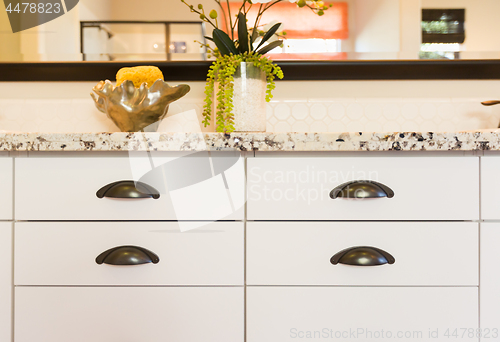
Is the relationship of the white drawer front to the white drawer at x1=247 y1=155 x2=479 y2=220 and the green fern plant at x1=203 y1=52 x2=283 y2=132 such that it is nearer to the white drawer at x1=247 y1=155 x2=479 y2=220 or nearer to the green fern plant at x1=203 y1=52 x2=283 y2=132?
the white drawer at x1=247 y1=155 x2=479 y2=220

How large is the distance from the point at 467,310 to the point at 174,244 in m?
0.64

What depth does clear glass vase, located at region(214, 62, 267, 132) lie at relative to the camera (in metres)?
0.86

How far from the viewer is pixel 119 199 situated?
0.66 meters

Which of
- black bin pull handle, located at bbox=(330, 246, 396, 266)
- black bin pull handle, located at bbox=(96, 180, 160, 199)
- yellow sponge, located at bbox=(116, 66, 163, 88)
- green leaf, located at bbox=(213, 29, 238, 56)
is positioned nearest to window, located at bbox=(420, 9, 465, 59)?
green leaf, located at bbox=(213, 29, 238, 56)

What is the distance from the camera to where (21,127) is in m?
1.17

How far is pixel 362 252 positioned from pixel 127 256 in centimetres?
50

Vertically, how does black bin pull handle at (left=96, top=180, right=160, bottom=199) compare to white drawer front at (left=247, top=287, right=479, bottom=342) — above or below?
above

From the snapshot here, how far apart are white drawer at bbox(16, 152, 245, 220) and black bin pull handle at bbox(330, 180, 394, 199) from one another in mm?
209

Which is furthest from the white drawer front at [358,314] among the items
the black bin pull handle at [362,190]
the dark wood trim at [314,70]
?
the dark wood trim at [314,70]

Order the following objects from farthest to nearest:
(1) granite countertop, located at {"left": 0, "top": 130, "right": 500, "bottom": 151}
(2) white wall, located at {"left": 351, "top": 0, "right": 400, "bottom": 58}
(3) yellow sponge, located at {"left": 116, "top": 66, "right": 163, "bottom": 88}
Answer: (2) white wall, located at {"left": 351, "top": 0, "right": 400, "bottom": 58} → (3) yellow sponge, located at {"left": 116, "top": 66, "right": 163, "bottom": 88} → (1) granite countertop, located at {"left": 0, "top": 130, "right": 500, "bottom": 151}

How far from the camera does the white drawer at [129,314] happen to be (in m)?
0.65

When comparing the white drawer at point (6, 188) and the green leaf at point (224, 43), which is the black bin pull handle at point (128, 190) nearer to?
the white drawer at point (6, 188)

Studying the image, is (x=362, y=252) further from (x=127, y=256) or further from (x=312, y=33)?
(x=312, y=33)

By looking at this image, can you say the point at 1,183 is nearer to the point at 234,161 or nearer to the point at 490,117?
the point at 234,161
